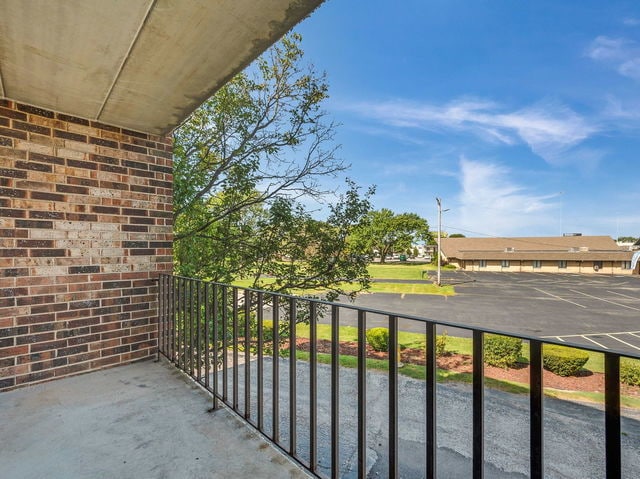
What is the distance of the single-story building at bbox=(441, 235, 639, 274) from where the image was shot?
121 feet

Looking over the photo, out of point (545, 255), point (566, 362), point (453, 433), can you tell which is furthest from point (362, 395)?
point (545, 255)

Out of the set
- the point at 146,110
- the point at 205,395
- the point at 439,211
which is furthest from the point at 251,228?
the point at 439,211

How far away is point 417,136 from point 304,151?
29.3 metres

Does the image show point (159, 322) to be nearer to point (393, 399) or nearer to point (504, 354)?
point (393, 399)

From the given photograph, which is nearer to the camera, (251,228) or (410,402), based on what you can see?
(410,402)

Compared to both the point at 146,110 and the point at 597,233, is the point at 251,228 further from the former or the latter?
the point at 597,233

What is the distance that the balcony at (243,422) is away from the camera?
1.02m

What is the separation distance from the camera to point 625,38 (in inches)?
971

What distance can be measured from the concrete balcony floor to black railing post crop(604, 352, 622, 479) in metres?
1.19

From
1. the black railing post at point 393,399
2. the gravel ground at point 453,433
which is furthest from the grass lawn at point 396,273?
the black railing post at point 393,399

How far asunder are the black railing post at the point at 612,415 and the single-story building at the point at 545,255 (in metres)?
45.2

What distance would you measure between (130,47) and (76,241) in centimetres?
163

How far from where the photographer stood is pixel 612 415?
2.29 feet

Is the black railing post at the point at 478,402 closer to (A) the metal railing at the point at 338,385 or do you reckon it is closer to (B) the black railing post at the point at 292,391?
(A) the metal railing at the point at 338,385
